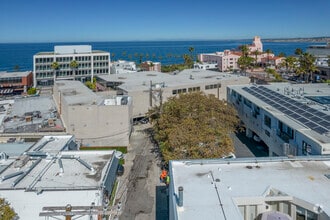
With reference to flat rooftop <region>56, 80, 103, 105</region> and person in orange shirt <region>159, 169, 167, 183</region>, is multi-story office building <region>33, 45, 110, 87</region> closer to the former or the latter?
flat rooftop <region>56, 80, 103, 105</region>

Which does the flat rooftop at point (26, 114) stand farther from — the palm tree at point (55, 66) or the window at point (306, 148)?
the window at point (306, 148)

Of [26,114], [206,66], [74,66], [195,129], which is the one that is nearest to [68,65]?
[74,66]

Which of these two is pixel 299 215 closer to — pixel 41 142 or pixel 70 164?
pixel 70 164

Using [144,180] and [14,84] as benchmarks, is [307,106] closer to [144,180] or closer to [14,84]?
[144,180]

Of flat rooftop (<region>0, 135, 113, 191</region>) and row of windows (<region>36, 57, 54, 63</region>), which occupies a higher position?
row of windows (<region>36, 57, 54, 63</region>)

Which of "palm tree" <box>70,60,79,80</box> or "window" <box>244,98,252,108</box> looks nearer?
"window" <box>244,98,252,108</box>

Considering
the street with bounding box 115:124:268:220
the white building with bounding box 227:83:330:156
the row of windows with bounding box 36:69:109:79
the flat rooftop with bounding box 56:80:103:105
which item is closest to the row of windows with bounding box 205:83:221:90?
the white building with bounding box 227:83:330:156

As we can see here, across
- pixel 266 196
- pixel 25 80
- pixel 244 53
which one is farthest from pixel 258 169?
pixel 244 53
